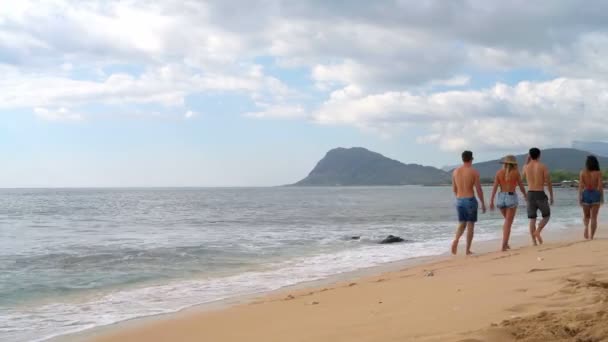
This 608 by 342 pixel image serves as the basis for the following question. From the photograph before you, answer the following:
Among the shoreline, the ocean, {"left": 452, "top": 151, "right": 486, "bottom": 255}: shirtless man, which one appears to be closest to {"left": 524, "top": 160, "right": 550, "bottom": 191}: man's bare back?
{"left": 452, "top": 151, "right": 486, "bottom": 255}: shirtless man

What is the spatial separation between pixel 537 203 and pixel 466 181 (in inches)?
63.6

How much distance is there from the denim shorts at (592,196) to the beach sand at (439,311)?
323 cm

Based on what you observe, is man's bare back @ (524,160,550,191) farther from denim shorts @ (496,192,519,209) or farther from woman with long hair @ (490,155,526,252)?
denim shorts @ (496,192,519,209)

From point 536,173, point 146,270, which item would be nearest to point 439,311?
point 536,173

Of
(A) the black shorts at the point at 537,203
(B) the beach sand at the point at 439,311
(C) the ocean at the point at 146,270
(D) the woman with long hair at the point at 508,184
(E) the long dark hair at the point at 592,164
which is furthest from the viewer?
(E) the long dark hair at the point at 592,164

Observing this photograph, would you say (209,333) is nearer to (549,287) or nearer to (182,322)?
(182,322)

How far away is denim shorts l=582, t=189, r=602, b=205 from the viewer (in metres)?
10.5

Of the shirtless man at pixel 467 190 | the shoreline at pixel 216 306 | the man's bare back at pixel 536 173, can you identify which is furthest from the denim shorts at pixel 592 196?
the shoreline at pixel 216 306

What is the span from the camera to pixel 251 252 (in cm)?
1448

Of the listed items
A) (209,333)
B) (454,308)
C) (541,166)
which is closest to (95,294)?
(209,333)

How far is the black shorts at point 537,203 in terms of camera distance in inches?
396

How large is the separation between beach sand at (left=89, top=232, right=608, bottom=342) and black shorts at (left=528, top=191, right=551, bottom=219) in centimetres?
241

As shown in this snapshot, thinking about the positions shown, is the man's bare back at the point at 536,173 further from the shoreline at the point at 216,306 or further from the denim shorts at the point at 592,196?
the shoreline at the point at 216,306

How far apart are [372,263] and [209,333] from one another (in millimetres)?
6559
